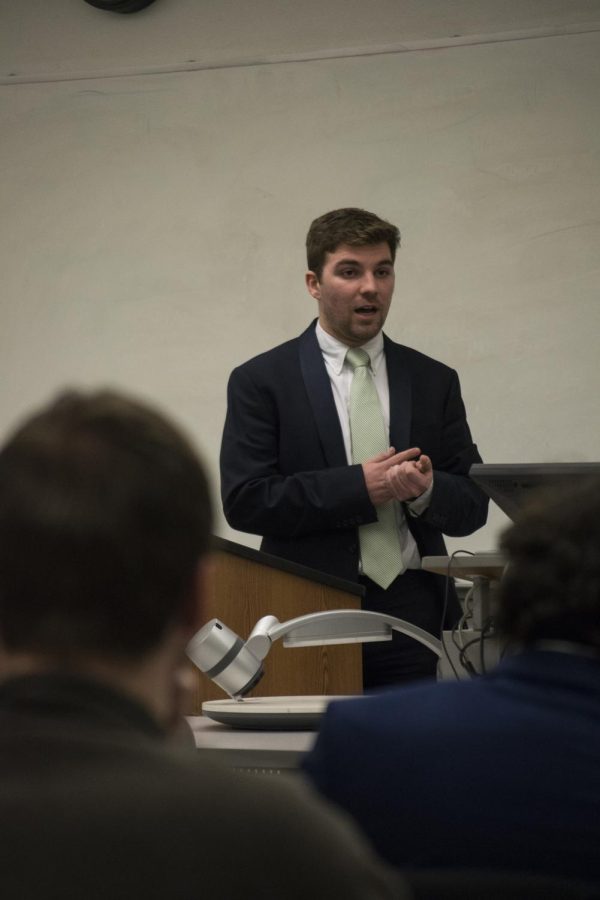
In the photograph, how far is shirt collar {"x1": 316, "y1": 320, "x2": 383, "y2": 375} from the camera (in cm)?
330

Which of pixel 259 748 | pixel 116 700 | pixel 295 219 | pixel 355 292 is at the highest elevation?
pixel 295 219

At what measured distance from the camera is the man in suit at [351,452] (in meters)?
2.91

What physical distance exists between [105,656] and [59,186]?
4.65 m

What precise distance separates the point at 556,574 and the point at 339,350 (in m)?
2.24

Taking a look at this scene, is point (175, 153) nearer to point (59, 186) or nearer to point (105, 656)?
point (59, 186)

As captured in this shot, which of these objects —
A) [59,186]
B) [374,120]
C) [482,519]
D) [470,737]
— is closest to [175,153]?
[59,186]

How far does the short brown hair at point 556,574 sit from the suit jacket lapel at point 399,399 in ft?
6.70

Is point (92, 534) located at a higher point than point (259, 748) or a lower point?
higher

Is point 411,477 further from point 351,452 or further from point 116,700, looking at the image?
point 116,700

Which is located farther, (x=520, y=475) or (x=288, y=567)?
(x=288, y=567)

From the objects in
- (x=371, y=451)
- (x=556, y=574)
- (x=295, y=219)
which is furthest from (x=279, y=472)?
(x=556, y=574)

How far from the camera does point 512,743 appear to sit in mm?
1016

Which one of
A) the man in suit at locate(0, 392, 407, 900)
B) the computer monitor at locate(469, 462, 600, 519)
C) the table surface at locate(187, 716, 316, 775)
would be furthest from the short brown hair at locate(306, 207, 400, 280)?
the man in suit at locate(0, 392, 407, 900)

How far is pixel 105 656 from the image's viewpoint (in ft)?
2.24
